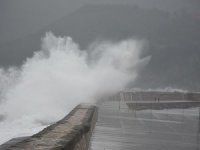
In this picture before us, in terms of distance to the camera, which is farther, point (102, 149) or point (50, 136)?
point (102, 149)

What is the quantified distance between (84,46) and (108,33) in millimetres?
24961

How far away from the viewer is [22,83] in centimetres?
3628

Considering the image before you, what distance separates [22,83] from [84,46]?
4871 inches

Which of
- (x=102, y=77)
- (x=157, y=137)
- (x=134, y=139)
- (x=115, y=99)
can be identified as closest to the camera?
(x=134, y=139)

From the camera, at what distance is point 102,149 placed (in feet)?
27.1

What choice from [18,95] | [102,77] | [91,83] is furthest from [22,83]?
[102,77]

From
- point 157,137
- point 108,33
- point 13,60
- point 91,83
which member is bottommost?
point 157,137

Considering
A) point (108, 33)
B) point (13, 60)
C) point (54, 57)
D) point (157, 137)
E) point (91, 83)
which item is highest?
point (108, 33)

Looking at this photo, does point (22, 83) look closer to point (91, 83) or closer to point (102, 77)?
point (91, 83)

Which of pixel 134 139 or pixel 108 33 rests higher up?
pixel 108 33

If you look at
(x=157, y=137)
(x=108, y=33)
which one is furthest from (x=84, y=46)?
(x=157, y=137)

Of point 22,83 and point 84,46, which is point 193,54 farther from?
point 22,83

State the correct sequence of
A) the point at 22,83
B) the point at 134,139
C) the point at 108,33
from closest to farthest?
the point at 134,139 < the point at 22,83 < the point at 108,33

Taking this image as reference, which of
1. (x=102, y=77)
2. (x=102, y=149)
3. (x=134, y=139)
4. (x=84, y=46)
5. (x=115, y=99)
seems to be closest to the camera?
(x=102, y=149)
